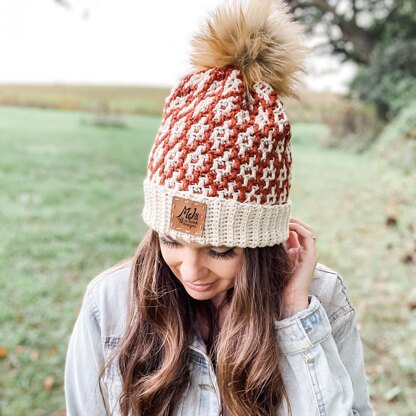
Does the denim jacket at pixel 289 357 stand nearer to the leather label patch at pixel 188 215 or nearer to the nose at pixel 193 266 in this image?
the nose at pixel 193 266

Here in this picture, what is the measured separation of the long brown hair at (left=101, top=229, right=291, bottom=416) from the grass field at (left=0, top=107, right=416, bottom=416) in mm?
1755

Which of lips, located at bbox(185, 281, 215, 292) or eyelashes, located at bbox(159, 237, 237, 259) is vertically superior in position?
eyelashes, located at bbox(159, 237, 237, 259)

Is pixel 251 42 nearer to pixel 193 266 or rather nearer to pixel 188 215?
pixel 188 215

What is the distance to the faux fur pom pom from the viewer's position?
1.34 meters

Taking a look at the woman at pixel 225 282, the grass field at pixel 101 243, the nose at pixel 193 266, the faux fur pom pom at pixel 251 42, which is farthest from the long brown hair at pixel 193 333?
the grass field at pixel 101 243

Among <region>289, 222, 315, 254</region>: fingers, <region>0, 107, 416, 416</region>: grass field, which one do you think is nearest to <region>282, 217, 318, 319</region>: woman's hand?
<region>289, 222, 315, 254</region>: fingers

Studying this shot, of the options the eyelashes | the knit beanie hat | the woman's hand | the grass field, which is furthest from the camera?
the grass field

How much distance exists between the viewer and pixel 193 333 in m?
1.57

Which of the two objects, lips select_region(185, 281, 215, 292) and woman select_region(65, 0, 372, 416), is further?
lips select_region(185, 281, 215, 292)

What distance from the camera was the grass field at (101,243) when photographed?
3.26 m

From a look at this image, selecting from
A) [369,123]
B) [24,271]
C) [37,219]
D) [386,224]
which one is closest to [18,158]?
[37,219]

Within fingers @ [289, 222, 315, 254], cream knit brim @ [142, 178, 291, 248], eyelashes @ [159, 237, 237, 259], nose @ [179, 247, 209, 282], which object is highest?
cream knit brim @ [142, 178, 291, 248]

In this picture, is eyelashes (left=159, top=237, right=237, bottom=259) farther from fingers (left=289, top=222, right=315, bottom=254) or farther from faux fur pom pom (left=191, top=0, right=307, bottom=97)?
faux fur pom pom (left=191, top=0, right=307, bottom=97)

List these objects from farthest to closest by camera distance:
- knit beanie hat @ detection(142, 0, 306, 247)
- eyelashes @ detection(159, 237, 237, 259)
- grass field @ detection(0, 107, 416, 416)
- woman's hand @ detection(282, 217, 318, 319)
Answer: grass field @ detection(0, 107, 416, 416) → woman's hand @ detection(282, 217, 318, 319) → eyelashes @ detection(159, 237, 237, 259) → knit beanie hat @ detection(142, 0, 306, 247)
